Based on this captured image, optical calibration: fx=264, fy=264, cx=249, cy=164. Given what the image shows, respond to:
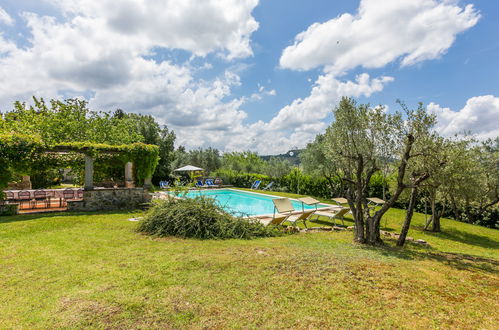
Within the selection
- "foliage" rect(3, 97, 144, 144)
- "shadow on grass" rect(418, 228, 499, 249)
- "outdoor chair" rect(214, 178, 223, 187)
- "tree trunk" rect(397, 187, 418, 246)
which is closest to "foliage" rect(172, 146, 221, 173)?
"outdoor chair" rect(214, 178, 223, 187)

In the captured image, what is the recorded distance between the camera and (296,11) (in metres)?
12.5

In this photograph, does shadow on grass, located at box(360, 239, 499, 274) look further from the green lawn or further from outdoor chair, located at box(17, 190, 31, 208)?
outdoor chair, located at box(17, 190, 31, 208)

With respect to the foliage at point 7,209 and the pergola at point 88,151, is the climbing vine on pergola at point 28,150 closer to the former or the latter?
the pergola at point 88,151

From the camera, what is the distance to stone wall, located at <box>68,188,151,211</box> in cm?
1157

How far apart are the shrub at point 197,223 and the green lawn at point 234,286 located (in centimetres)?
79

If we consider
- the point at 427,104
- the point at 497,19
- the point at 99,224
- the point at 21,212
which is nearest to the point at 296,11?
the point at 497,19

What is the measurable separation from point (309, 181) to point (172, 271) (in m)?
17.1

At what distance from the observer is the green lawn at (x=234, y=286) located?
9.73 feet

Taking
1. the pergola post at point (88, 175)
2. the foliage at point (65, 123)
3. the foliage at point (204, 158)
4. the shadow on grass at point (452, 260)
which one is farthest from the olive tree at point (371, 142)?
the foliage at point (204, 158)

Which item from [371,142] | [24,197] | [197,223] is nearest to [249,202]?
[197,223]

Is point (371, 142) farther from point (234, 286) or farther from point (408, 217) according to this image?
point (234, 286)

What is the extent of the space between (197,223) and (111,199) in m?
7.00

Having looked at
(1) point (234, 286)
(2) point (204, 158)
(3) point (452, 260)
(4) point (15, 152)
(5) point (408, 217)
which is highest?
(2) point (204, 158)

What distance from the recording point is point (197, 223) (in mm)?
7352
